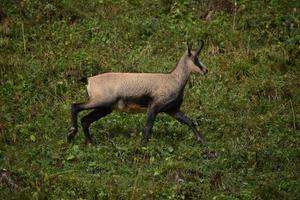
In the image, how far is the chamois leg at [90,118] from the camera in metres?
11.9

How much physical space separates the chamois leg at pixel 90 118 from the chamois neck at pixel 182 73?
1.25m

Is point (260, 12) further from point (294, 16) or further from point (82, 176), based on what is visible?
point (82, 176)

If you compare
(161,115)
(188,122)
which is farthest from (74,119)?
(161,115)

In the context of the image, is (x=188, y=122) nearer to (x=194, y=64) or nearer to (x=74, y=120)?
(x=194, y=64)

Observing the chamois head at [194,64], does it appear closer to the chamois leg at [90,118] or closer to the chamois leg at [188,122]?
the chamois leg at [188,122]

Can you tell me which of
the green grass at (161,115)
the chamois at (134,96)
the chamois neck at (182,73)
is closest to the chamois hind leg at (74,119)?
the chamois at (134,96)

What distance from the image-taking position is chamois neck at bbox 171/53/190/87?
12375 millimetres

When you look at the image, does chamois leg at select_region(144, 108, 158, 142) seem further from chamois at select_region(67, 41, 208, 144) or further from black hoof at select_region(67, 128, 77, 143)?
black hoof at select_region(67, 128, 77, 143)

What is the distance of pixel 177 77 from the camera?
40.6 feet

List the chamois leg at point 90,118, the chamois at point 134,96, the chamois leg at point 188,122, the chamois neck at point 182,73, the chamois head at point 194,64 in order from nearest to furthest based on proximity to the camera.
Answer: the chamois at point 134,96 → the chamois leg at point 90,118 → the chamois leg at point 188,122 → the chamois neck at point 182,73 → the chamois head at point 194,64

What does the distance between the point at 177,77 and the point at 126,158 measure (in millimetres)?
1852

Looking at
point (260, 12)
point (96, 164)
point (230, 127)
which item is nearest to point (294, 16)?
point (260, 12)

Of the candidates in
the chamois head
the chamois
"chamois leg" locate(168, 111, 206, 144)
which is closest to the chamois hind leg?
the chamois

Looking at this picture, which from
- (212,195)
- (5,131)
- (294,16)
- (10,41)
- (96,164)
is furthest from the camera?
(294,16)
